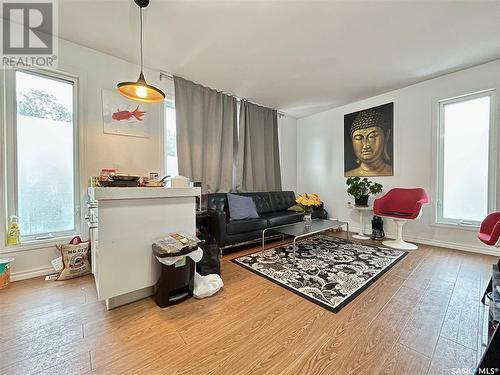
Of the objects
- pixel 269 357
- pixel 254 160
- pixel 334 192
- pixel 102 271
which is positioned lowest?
pixel 269 357

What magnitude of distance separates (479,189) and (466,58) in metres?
1.82

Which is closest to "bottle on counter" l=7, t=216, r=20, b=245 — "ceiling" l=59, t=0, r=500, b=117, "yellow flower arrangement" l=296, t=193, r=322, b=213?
"ceiling" l=59, t=0, r=500, b=117

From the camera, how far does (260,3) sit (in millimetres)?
1894

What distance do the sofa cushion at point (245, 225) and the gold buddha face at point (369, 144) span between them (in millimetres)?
2486

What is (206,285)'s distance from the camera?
1.81 meters

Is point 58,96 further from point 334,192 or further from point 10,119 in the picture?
point 334,192

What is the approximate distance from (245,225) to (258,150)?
6.16ft

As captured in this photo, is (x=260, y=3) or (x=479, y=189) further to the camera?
(x=479, y=189)

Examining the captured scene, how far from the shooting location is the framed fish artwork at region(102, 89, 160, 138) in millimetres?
2686

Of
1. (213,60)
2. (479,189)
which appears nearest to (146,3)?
(213,60)

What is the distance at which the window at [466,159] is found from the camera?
287 centimetres

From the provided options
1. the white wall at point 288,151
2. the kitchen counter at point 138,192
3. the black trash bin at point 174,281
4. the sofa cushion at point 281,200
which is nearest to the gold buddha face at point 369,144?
the white wall at point 288,151

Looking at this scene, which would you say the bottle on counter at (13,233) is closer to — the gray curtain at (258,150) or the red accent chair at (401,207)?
the gray curtain at (258,150)
